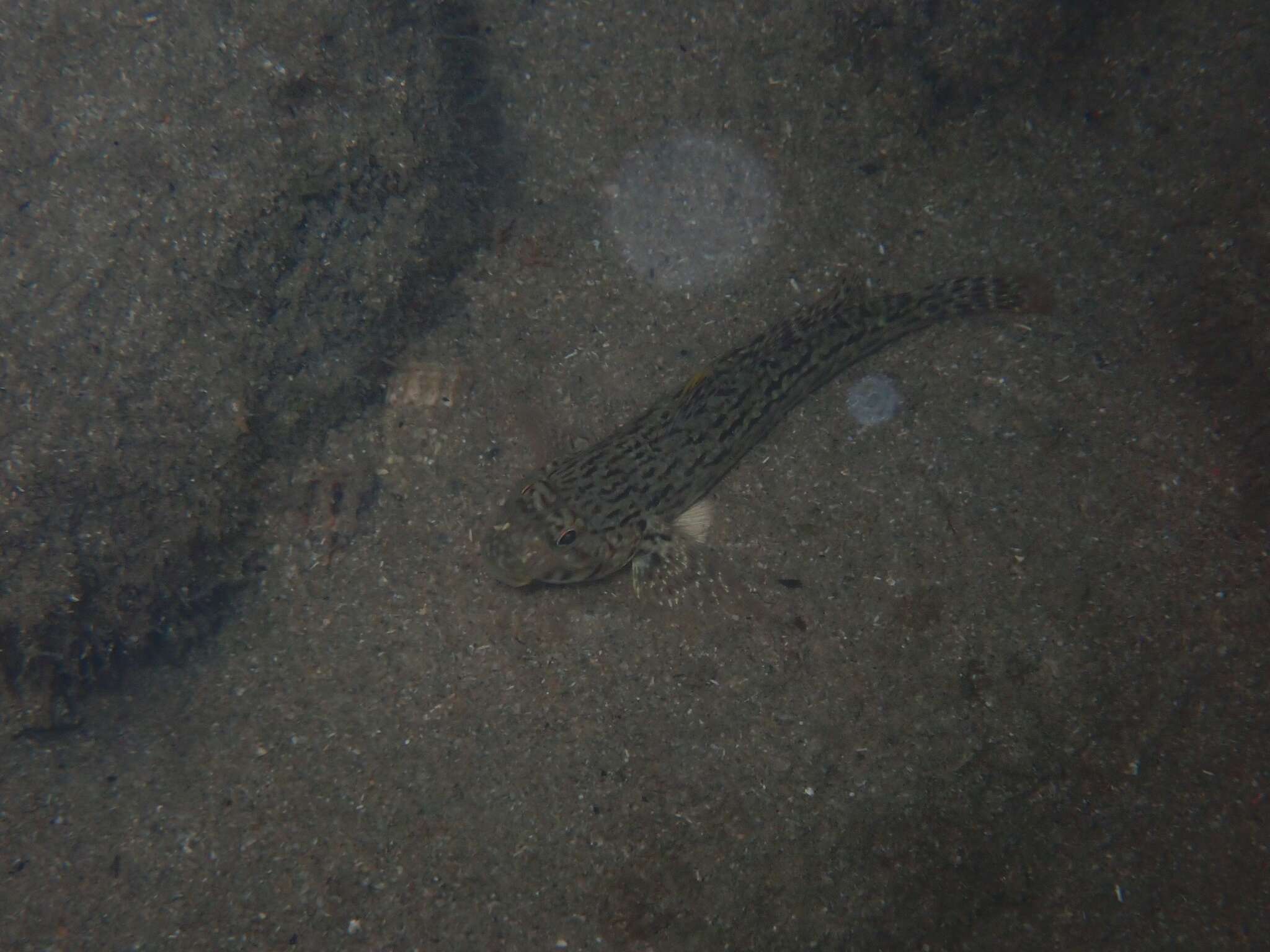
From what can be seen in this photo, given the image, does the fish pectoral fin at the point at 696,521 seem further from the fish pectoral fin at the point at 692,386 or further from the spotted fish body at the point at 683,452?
the fish pectoral fin at the point at 692,386

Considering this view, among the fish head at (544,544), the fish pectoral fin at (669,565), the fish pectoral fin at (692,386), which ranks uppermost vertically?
the fish pectoral fin at (692,386)

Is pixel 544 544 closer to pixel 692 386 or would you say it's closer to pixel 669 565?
pixel 669 565

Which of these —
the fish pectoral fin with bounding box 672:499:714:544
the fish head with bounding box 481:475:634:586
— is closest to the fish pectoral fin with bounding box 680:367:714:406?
the fish pectoral fin with bounding box 672:499:714:544

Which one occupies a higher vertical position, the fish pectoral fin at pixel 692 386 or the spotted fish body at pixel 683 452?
the fish pectoral fin at pixel 692 386

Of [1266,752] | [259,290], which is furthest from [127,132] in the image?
[1266,752]

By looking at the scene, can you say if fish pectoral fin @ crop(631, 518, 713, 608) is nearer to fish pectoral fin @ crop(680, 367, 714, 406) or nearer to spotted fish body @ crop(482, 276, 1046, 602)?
spotted fish body @ crop(482, 276, 1046, 602)

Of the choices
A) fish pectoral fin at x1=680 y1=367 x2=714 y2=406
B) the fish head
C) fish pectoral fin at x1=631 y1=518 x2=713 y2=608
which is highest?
fish pectoral fin at x1=680 y1=367 x2=714 y2=406

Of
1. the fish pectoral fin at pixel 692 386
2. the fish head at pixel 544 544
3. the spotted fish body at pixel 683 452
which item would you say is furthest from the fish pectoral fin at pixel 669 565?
the fish pectoral fin at pixel 692 386

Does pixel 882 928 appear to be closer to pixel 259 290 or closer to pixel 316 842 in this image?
pixel 316 842
